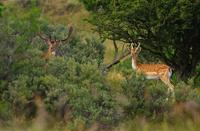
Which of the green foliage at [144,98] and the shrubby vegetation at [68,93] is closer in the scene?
the shrubby vegetation at [68,93]

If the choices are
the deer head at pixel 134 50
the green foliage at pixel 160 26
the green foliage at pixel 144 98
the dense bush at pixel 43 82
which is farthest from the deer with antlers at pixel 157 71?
the dense bush at pixel 43 82

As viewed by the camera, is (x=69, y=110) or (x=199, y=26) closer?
(x=69, y=110)

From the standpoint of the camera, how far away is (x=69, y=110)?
10.9 metres

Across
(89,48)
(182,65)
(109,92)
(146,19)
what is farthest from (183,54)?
(109,92)

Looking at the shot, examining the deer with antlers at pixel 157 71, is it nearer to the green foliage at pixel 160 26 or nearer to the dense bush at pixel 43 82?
the green foliage at pixel 160 26

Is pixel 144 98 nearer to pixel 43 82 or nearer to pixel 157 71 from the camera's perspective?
pixel 43 82

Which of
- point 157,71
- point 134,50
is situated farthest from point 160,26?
point 134,50

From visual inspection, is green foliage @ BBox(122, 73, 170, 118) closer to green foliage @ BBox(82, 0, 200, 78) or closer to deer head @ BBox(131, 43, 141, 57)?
green foliage @ BBox(82, 0, 200, 78)

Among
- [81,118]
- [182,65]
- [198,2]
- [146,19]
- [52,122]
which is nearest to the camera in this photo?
[52,122]

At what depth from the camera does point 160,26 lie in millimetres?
16766

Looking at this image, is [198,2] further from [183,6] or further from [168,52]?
[168,52]

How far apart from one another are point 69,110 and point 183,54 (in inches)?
315

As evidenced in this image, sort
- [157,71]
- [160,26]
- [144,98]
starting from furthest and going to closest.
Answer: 1. [157,71]
2. [160,26]
3. [144,98]

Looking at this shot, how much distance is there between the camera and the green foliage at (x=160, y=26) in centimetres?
1653
